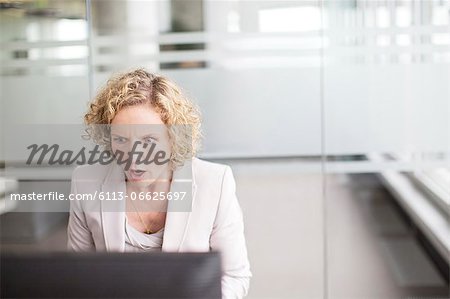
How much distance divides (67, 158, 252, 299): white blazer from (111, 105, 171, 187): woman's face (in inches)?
1.7

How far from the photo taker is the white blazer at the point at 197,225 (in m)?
1.46

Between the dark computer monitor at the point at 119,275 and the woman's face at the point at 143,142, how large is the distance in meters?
0.81

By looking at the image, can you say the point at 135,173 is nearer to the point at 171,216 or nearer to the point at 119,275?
the point at 171,216

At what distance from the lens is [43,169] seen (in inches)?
104

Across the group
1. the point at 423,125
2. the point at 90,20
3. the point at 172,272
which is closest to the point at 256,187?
the point at 423,125

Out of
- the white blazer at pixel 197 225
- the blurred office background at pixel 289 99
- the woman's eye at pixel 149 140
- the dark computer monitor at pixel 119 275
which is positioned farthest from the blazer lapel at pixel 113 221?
the blurred office background at pixel 289 99

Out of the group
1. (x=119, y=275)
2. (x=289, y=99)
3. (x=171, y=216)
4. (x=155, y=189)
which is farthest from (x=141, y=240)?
(x=289, y=99)

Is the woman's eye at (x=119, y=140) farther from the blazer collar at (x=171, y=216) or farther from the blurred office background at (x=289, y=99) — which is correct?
the blurred office background at (x=289, y=99)

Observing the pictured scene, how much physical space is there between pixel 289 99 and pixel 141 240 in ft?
4.30

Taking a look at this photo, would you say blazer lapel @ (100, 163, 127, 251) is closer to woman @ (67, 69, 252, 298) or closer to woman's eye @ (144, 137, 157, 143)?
woman @ (67, 69, 252, 298)

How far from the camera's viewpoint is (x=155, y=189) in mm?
1658

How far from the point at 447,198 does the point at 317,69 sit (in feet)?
2.67

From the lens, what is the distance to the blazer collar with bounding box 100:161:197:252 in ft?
4.79

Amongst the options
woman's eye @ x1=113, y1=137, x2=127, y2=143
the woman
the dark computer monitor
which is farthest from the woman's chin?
the dark computer monitor
